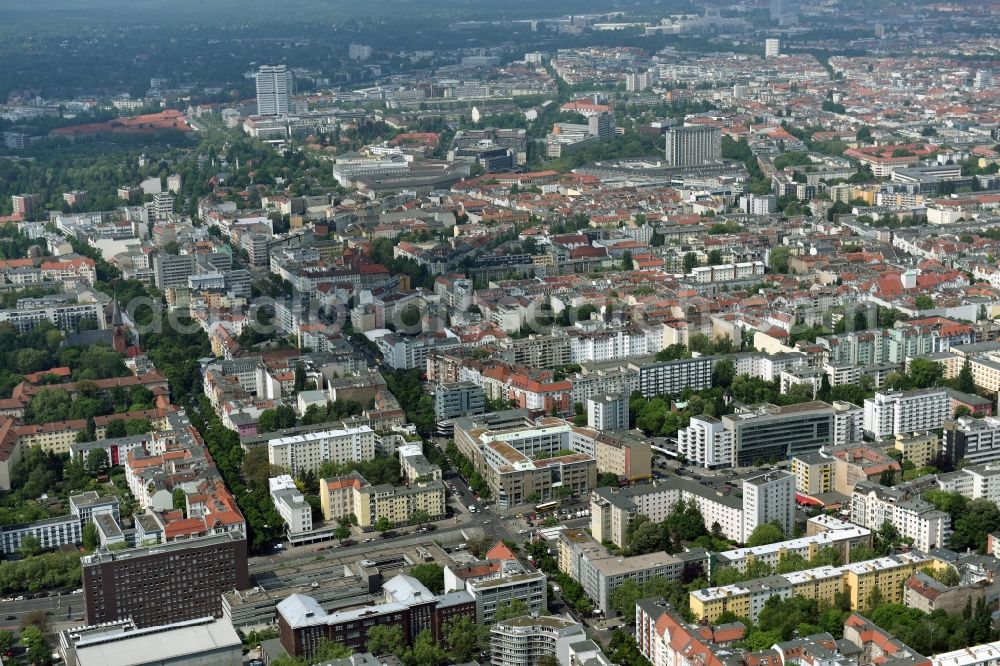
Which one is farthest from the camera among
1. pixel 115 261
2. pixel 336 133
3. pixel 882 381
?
pixel 336 133

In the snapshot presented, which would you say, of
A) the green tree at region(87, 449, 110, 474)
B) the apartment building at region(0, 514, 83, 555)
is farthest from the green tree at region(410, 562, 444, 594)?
Answer: the green tree at region(87, 449, 110, 474)

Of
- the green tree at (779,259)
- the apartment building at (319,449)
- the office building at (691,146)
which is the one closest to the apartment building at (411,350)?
the apartment building at (319,449)

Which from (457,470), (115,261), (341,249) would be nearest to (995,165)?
(341,249)

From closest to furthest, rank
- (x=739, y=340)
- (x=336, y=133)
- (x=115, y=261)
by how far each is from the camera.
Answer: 1. (x=739, y=340)
2. (x=115, y=261)
3. (x=336, y=133)

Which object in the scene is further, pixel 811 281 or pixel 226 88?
pixel 226 88

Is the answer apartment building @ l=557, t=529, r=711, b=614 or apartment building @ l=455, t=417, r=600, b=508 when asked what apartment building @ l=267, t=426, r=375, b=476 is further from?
apartment building @ l=557, t=529, r=711, b=614

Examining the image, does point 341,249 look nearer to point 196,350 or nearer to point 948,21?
point 196,350

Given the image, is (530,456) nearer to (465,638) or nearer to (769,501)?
(769,501)
